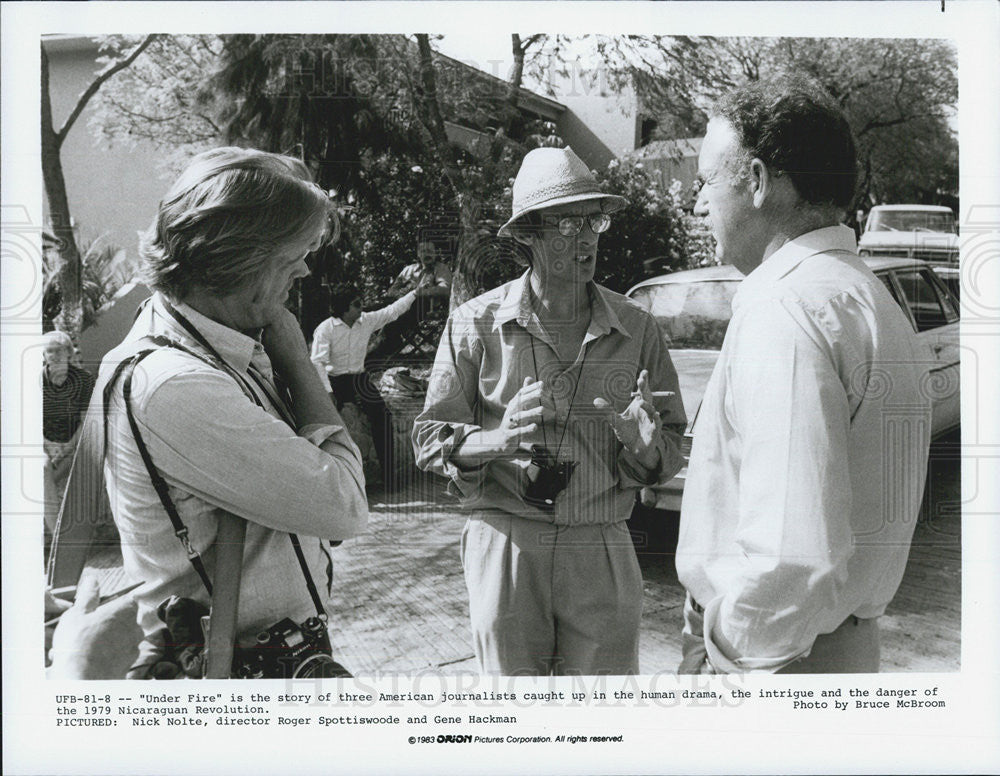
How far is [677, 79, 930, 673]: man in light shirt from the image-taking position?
6.03 ft

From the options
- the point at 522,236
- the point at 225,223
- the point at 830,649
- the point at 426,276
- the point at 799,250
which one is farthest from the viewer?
the point at 426,276

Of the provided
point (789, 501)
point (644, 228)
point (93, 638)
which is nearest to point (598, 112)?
point (644, 228)

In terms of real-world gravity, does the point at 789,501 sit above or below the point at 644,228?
below

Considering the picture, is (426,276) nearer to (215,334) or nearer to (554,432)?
(554,432)

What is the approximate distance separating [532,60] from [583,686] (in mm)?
1875

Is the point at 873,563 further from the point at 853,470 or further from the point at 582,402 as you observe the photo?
the point at 582,402

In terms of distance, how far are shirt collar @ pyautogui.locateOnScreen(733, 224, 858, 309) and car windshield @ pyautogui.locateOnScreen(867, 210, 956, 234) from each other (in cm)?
51

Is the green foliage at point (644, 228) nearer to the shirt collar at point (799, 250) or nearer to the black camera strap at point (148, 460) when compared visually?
the shirt collar at point (799, 250)

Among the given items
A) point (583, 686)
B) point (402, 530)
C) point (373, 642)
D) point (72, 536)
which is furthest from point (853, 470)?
point (72, 536)

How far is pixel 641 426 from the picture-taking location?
225cm

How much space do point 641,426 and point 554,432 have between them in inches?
10.3

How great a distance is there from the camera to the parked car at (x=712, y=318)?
247cm

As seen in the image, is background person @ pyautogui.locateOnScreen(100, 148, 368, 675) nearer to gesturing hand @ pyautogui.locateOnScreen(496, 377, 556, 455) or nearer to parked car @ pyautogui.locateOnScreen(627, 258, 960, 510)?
gesturing hand @ pyautogui.locateOnScreen(496, 377, 556, 455)

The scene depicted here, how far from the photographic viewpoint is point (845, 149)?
2105 mm
